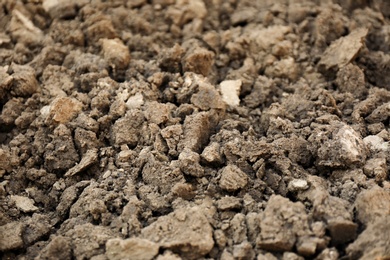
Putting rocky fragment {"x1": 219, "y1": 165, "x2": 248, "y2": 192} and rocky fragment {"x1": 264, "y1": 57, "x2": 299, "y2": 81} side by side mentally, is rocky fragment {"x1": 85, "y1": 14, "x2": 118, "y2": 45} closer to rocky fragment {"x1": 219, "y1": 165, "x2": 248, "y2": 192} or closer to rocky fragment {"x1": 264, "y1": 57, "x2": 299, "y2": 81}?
rocky fragment {"x1": 264, "y1": 57, "x2": 299, "y2": 81}

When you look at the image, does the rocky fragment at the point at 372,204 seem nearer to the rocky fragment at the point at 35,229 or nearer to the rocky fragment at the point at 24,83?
the rocky fragment at the point at 35,229

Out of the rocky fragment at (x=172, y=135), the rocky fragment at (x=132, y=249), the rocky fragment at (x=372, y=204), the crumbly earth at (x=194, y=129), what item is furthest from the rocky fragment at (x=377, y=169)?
the rocky fragment at (x=132, y=249)

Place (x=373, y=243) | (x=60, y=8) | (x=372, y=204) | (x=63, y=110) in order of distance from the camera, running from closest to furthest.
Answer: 1. (x=373, y=243)
2. (x=372, y=204)
3. (x=63, y=110)
4. (x=60, y=8)

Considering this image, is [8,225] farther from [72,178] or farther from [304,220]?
[304,220]

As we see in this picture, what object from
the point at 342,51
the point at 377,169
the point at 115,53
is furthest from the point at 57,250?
the point at 342,51

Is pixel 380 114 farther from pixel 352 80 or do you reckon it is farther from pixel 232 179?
pixel 232 179

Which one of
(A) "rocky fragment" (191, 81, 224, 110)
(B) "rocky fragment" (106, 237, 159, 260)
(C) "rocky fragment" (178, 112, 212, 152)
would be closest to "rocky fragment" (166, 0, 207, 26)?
(A) "rocky fragment" (191, 81, 224, 110)
